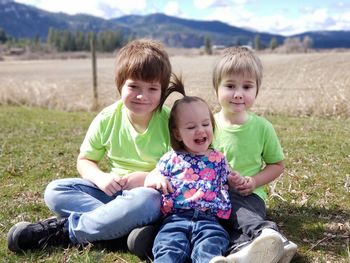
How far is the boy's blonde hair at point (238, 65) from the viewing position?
3.51m

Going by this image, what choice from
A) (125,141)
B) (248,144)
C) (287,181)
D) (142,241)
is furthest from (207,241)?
(287,181)

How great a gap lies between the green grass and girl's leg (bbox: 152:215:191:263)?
325 mm

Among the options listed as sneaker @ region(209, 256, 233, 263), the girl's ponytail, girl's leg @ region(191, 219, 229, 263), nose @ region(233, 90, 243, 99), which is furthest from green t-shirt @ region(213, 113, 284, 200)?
sneaker @ region(209, 256, 233, 263)

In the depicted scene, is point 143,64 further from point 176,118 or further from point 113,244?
point 113,244

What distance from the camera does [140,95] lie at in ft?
11.0

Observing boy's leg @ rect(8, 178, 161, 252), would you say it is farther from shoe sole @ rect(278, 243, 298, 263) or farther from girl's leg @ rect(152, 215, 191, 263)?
shoe sole @ rect(278, 243, 298, 263)

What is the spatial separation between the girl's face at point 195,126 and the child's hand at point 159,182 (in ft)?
0.94

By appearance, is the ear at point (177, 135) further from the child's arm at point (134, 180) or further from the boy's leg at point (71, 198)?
the boy's leg at point (71, 198)

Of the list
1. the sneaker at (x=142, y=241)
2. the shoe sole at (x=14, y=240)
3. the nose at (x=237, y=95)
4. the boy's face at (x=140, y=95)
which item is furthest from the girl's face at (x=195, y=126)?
the shoe sole at (x=14, y=240)

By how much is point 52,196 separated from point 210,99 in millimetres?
8486

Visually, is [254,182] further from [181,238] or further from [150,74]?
[150,74]

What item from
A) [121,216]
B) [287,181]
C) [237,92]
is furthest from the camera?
[287,181]

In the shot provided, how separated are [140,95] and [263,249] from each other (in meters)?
1.36

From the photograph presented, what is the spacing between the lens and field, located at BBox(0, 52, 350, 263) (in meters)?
3.34
